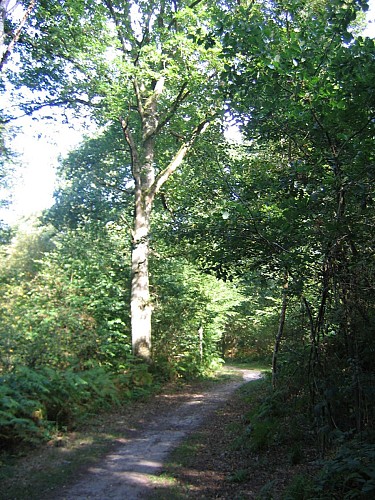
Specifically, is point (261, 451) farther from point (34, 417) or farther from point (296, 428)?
point (34, 417)

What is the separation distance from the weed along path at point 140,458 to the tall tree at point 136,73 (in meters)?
3.88

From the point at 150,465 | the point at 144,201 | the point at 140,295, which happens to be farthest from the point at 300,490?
the point at 144,201

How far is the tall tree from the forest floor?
5.41 metres

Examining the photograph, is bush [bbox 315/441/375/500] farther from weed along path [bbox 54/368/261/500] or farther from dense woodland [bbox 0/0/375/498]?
weed along path [bbox 54/368/261/500]

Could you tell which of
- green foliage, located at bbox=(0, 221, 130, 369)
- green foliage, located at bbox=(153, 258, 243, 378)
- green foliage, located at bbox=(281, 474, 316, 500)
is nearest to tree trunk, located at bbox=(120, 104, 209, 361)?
green foliage, located at bbox=(0, 221, 130, 369)

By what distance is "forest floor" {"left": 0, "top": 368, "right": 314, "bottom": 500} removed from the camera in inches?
210

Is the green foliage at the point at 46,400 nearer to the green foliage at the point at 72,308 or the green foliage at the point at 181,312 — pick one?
the green foliage at the point at 72,308

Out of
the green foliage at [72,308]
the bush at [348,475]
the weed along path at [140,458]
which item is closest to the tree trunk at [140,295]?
the green foliage at [72,308]

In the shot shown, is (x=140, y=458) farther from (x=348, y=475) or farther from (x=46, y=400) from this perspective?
(x=348, y=475)

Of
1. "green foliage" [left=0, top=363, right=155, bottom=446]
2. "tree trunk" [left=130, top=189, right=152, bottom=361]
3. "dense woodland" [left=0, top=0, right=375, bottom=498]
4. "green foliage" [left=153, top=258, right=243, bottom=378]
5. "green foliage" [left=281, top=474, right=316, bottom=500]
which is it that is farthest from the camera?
"green foliage" [left=153, top=258, right=243, bottom=378]

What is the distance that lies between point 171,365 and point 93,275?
4.76 m

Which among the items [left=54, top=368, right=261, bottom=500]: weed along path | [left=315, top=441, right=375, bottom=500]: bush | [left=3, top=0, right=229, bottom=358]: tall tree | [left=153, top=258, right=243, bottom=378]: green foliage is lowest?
[left=54, top=368, right=261, bottom=500]: weed along path

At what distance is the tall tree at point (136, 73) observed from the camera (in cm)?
1227

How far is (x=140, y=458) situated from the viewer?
6852 millimetres
